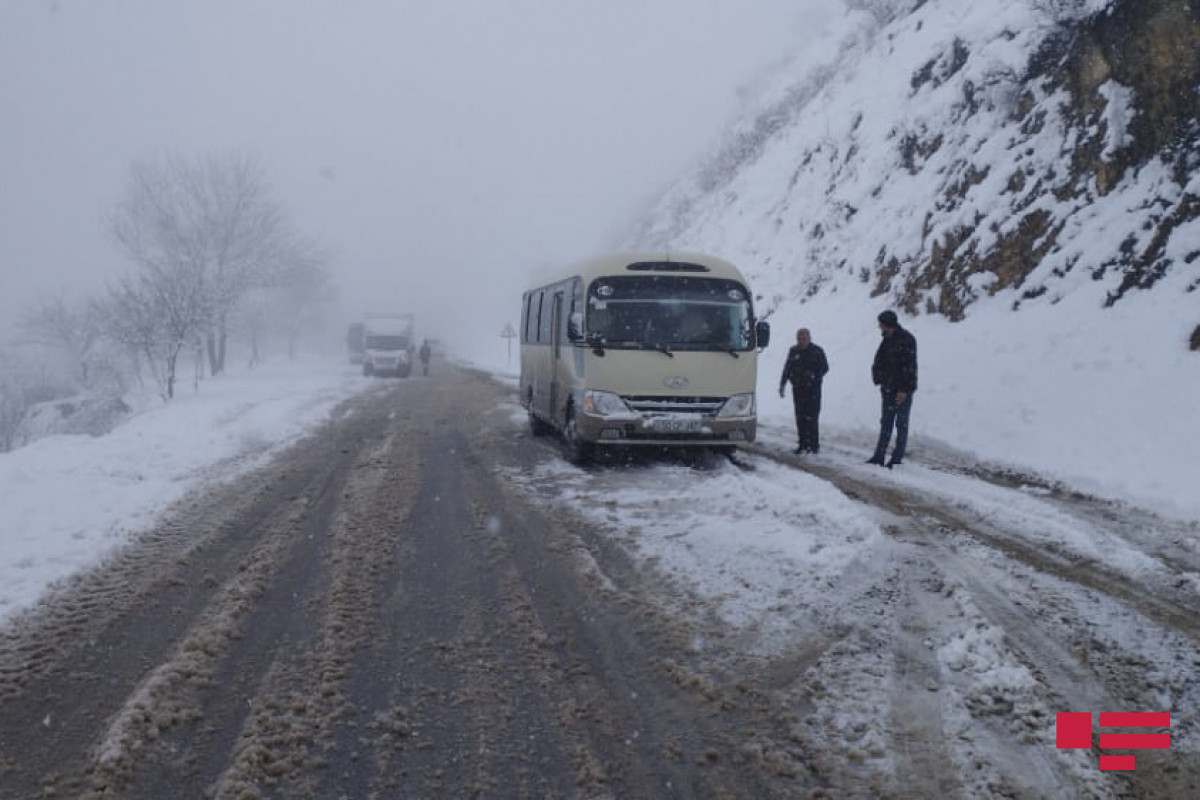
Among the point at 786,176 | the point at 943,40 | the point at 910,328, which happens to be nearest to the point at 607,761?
the point at 910,328

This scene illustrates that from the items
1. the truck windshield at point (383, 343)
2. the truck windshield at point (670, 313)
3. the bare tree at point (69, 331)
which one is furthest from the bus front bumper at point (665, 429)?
the bare tree at point (69, 331)

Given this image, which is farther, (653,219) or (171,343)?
(653,219)

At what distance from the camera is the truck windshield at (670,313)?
31.1ft

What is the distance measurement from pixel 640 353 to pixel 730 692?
6061 mm

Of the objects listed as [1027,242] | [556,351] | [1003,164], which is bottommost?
[556,351]

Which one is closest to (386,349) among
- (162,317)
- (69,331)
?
(162,317)

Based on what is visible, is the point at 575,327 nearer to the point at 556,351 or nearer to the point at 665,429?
the point at 556,351

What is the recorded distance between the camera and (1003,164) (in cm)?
1534

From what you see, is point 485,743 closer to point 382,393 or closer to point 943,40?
point 382,393

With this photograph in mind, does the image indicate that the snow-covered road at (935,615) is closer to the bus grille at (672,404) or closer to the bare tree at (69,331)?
the bus grille at (672,404)

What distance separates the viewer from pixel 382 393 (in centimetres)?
2288

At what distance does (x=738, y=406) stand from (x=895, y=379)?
77.6 inches

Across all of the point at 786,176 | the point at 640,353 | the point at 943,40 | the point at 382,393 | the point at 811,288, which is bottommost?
the point at 382,393

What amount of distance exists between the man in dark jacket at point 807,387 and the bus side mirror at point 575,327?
3067 millimetres
